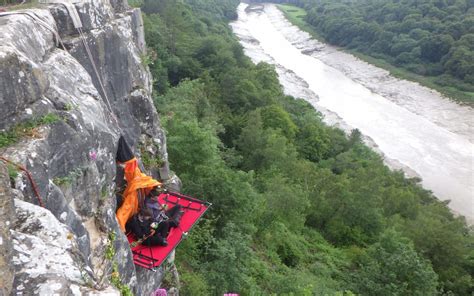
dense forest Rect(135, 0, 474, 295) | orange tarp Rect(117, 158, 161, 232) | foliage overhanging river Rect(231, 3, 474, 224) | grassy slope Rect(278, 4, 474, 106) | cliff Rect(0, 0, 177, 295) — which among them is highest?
cliff Rect(0, 0, 177, 295)

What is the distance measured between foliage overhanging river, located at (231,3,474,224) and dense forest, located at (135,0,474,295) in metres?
4.11

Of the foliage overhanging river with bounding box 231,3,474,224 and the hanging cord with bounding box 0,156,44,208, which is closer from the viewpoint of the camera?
the hanging cord with bounding box 0,156,44,208

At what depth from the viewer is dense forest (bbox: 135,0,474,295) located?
16438 mm

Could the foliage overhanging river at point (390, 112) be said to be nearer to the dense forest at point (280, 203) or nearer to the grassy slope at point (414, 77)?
the grassy slope at point (414, 77)

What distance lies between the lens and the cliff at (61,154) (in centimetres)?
454

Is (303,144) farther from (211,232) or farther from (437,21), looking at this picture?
(437,21)

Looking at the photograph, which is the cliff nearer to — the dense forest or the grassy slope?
the dense forest

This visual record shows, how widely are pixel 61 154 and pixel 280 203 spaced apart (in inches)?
753

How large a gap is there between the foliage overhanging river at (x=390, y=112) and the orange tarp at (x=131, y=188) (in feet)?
118

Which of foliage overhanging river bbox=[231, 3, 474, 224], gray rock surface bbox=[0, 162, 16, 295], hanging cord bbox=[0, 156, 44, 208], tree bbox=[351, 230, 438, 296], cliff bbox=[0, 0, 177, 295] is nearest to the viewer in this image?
gray rock surface bbox=[0, 162, 16, 295]

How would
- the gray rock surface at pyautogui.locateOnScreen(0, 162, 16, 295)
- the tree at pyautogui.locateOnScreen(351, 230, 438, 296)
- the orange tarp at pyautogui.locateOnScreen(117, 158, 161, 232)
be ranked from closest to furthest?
the gray rock surface at pyautogui.locateOnScreen(0, 162, 16, 295) → the orange tarp at pyautogui.locateOnScreen(117, 158, 161, 232) → the tree at pyautogui.locateOnScreen(351, 230, 438, 296)

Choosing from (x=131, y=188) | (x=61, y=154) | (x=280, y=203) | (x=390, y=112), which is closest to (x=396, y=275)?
(x=280, y=203)

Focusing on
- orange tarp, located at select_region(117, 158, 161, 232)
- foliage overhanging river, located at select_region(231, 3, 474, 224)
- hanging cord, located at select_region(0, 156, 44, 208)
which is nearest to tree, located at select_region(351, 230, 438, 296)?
orange tarp, located at select_region(117, 158, 161, 232)

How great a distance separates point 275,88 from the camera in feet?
178
